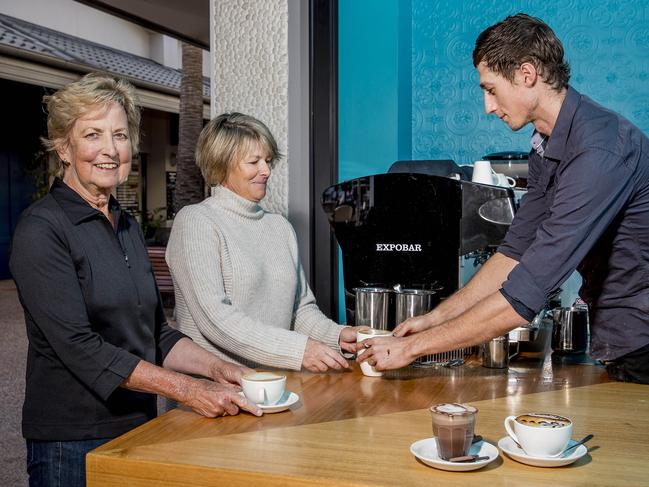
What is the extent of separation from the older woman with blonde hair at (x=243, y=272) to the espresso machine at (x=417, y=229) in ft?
0.66

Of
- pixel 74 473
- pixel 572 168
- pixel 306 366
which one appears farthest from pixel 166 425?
pixel 572 168

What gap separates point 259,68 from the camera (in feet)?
11.3

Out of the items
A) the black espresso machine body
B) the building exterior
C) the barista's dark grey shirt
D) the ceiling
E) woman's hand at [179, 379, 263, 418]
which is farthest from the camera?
the building exterior

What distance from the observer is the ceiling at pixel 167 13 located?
7582 mm

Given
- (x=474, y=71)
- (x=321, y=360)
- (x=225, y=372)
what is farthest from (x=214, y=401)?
(x=474, y=71)

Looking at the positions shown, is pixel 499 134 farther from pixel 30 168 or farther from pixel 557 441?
pixel 30 168

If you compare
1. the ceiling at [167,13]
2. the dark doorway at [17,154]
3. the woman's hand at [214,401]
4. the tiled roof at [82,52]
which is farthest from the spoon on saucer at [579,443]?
the dark doorway at [17,154]

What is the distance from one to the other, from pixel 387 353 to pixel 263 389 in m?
0.40

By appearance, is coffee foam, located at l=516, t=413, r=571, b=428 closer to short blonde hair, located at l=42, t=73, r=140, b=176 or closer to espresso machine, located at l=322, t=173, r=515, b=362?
espresso machine, located at l=322, t=173, r=515, b=362

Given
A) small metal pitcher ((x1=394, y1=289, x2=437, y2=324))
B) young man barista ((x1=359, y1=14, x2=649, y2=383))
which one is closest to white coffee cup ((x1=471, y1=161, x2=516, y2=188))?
young man barista ((x1=359, y1=14, x2=649, y2=383))

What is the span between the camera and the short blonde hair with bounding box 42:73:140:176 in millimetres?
1872

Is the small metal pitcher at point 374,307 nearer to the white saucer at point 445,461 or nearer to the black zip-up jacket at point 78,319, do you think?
the black zip-up jacket at point 78,319

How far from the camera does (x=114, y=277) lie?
6.04 ft

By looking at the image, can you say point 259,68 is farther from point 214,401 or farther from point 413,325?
point 214,401
